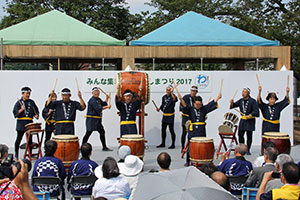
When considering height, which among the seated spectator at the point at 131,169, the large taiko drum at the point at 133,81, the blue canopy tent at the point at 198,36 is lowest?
the seated spectator at the point at 131,169

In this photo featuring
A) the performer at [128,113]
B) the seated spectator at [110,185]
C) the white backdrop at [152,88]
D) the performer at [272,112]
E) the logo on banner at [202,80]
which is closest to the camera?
the seated spectator at [110,185]

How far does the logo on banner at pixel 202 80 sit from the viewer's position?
10094 millimetres

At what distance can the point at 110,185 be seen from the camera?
372cm

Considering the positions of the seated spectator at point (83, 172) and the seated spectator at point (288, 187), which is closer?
the seated spectator at point (288, 187)

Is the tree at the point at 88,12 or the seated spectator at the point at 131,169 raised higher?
the tree at the point at 88,12

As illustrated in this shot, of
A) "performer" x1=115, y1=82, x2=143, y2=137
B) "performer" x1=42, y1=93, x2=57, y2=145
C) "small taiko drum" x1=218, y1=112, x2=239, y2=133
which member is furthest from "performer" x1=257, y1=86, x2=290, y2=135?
"performer" x1=42, y1=93, x2=57, y2=145

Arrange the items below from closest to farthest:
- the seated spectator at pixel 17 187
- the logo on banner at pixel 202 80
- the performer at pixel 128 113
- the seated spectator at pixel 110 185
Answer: the seated spectator at pixel 17 187 < the seated spectator at pixel 110 185 < the performer at pixel 128 113 < the logo on banner at pixel 202 80

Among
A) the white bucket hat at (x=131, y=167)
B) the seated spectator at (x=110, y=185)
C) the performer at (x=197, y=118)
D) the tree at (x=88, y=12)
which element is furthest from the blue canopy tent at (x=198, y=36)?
the tree at (x=88, y=12)

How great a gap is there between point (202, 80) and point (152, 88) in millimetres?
1270

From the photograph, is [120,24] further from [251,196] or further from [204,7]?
[251,196]

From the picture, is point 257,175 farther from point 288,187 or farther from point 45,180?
point 45,180

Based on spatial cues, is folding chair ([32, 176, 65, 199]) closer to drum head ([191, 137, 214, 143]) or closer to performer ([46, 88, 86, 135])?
drum head ([191, 137, 214, 143])

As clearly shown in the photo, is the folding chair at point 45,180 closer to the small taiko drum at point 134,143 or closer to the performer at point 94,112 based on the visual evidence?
the small taiko drum at point 134,143

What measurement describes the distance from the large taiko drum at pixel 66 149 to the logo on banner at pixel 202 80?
443 cm
